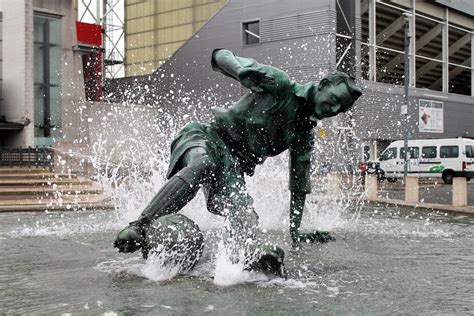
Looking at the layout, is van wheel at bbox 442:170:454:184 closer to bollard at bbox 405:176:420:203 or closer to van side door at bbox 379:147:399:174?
van side door at bbox 379:147:399:174

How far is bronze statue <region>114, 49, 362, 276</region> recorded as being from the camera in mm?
4562

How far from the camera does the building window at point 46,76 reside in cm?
2752

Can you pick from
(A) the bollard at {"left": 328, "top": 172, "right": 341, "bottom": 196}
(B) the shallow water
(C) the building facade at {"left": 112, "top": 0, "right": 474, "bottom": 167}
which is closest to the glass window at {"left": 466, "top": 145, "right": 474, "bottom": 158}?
(C) the building facade at {"left": 112, "top": 0, "right": 474, "bottom": 167}

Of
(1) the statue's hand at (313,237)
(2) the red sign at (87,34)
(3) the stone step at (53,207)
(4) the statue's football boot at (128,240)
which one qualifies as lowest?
(3) the stone step at (53,207)

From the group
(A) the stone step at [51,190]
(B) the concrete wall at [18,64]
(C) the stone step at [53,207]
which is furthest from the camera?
(B) the concrete wall at [18,64]

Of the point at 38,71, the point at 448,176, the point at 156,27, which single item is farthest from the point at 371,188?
the point at 156,27

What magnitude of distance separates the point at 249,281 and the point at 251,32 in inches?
1385

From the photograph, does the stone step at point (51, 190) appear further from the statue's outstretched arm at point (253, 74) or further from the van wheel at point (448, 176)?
the van wheel at point (448, 176)

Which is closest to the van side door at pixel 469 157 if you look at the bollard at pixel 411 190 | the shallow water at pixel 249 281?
the bollard at pixel 411 190

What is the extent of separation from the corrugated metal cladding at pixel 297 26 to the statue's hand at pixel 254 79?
3029cm

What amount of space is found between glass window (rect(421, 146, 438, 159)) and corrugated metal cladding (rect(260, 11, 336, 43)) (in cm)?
831

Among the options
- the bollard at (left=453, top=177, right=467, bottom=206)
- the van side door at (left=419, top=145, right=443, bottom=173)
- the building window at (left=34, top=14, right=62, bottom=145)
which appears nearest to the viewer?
the bollard at (left=453, top=177, right=467, bottom=206)

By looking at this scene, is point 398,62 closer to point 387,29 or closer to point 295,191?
point 387,29

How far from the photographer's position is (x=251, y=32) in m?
38.5
